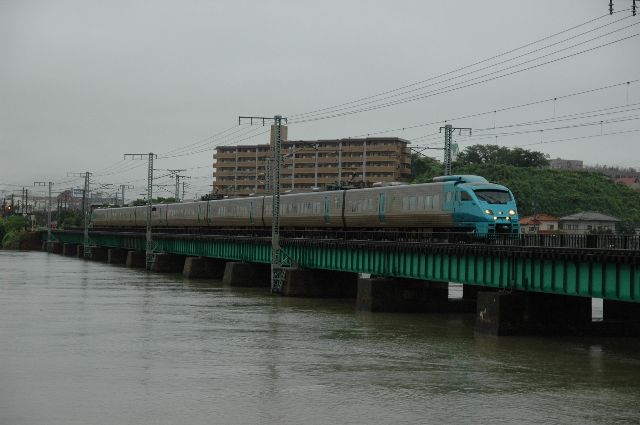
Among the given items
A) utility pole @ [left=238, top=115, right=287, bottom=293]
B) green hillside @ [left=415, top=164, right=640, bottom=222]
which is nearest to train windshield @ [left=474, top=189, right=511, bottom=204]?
utility pole @ [left=238, top=115, right=287, bottom=293]

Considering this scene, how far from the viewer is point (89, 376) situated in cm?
3466

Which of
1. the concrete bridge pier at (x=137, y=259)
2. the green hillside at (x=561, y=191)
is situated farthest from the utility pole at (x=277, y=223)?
the green hillside at (x=561, y=191)

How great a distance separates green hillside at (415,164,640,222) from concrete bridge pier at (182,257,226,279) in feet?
234

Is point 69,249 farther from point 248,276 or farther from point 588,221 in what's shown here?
point 248,276

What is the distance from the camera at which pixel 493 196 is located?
55.5 m

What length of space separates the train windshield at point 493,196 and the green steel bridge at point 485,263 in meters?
4.84

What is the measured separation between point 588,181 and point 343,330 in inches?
5201

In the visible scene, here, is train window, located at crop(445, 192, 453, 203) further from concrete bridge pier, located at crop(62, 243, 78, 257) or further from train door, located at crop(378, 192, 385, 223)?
concrete bridge pier, located at crop(62, 243, 78, 257)

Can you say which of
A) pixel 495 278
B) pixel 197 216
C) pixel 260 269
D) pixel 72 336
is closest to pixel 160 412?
pixel 72 336

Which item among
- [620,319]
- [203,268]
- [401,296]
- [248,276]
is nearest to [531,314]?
[620,319]

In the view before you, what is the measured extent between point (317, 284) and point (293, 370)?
34766 mm

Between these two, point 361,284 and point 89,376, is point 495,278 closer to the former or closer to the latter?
point 361,284

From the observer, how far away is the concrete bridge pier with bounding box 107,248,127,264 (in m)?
140

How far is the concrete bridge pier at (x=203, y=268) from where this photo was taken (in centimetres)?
9831
